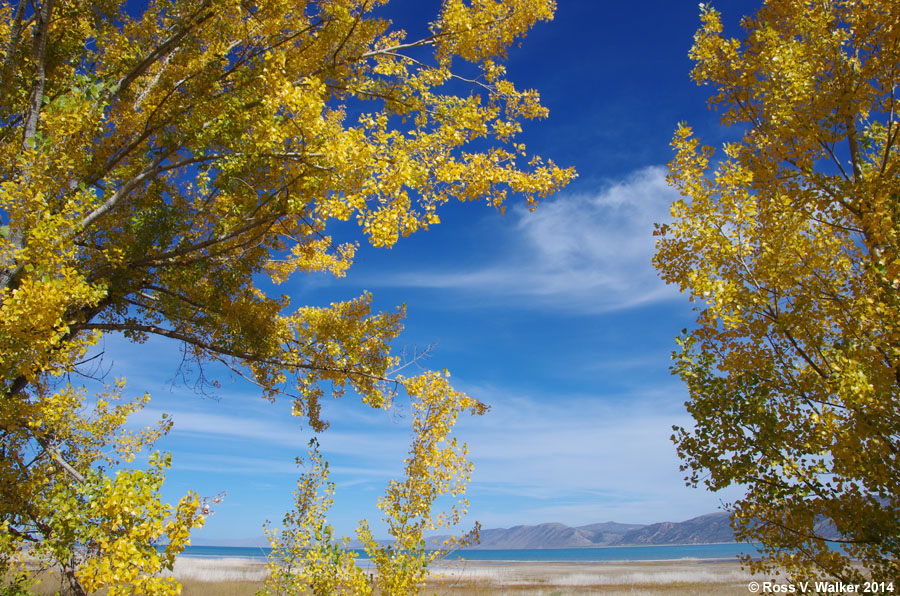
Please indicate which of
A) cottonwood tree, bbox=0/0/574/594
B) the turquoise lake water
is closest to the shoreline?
the turquoise lake water

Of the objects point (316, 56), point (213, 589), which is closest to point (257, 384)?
point (316, 56)

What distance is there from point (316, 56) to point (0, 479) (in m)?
6.41

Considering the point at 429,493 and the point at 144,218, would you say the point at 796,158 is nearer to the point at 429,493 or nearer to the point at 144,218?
the point at 429,493

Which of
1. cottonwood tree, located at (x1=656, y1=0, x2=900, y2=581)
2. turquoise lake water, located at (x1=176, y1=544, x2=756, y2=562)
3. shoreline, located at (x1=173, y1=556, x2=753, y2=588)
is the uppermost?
cottonwood tree, located at (x1=656, y1=0, x2=900, y2=581)

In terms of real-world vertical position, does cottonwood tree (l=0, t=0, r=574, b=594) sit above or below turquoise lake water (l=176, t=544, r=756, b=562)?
above

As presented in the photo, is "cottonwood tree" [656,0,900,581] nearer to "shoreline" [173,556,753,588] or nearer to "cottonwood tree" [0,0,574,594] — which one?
"cottonwood tree" [0,0,574,594]

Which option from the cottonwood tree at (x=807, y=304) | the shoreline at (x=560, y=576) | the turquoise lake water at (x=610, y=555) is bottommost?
the turquoise lake water at (x=610, y=555)

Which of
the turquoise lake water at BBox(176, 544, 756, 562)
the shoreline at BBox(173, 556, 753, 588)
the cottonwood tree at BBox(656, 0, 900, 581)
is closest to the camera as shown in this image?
the cottonwood tree at BBox(656, 0, 900, 581)

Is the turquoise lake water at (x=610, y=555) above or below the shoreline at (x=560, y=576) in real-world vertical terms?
below

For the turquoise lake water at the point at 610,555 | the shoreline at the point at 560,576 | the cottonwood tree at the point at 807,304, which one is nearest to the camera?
the cottonwood tree at the point at 807,304

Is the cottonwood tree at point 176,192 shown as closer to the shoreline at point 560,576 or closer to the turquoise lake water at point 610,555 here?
the shoreline at point 560,576

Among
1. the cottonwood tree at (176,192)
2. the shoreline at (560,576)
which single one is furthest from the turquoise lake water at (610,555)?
the cottonwood tree at (176,192)

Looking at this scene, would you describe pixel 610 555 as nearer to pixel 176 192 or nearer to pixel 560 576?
pixel 560 576

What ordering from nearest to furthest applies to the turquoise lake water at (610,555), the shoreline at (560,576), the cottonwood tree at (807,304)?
the cottonwood tree at (807,304) → the shoreline at (560,576) → the turquoise lake water at (610,555)
